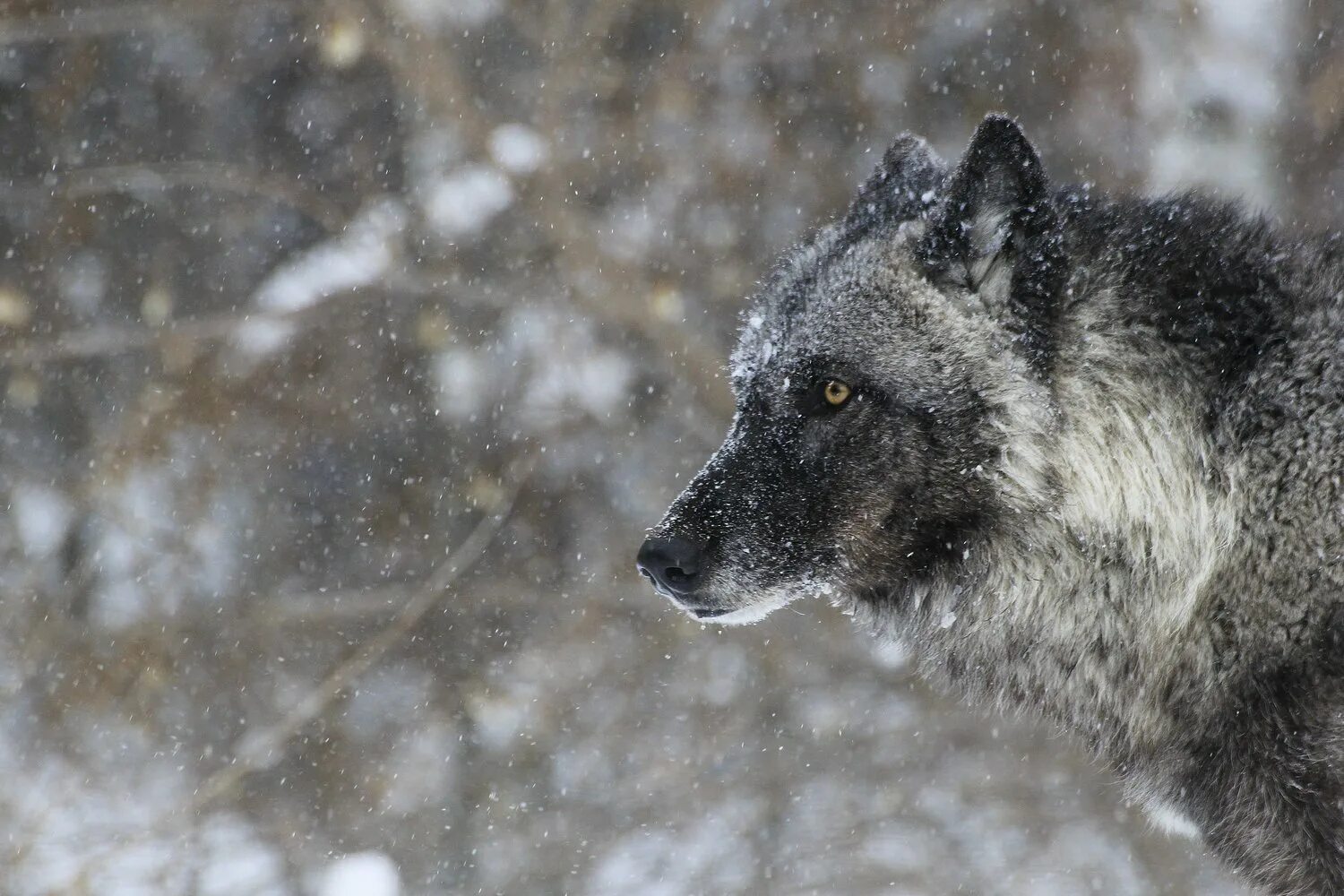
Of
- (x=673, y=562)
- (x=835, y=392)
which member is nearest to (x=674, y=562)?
(x=673, y=562)

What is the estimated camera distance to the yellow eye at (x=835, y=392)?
2602 millimetres

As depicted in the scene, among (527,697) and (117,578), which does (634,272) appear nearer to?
(527,697)

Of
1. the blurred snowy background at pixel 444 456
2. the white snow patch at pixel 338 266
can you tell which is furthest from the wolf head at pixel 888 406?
the white snow patch at pixel 338 266

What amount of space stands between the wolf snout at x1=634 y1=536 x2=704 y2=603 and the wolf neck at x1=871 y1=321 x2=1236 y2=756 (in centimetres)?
60

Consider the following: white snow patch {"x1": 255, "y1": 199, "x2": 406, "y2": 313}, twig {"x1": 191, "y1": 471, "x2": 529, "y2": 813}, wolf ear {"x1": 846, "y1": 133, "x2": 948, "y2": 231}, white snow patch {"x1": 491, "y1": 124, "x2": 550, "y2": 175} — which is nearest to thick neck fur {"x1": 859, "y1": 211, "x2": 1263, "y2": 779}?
wolf ear {"x1": 846, "y1": 133, "x2": 948, "y2": 231}

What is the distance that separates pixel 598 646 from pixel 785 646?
112 cm

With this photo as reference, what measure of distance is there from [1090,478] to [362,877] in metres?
5.75

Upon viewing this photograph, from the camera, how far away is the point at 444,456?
23.3 feet

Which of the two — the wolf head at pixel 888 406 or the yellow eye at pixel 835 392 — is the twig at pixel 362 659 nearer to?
the wolf head at pixel 888 406

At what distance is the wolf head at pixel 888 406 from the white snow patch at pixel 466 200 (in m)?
4.52

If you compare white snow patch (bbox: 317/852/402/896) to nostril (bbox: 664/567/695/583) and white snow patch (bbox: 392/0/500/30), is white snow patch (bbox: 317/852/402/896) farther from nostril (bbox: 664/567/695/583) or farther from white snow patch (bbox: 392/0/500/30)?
nostril (bbox: 664/567/695/583)

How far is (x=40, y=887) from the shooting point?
257 inches

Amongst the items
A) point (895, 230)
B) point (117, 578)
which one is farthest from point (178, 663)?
point (895, 230)

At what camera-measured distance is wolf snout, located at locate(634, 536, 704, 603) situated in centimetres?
262
